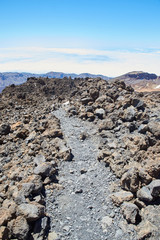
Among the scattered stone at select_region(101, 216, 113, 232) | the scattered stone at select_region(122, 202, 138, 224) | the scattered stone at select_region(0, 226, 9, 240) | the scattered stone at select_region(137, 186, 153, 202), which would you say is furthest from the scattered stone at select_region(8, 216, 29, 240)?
the scattered stone at select_region(137, 186, 153, 202)

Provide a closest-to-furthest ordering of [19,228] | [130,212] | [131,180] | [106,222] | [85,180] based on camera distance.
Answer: [19,228]
[130,212]
[106,222]
[131,180]
[85,180]

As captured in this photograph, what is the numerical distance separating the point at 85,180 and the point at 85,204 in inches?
65.6

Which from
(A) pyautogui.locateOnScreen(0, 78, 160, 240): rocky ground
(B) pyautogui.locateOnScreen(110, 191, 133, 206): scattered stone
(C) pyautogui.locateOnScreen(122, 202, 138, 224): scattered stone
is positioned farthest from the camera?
(B) pyautogui.locateOnScreen(110, 191, 133, 206): scattered stone

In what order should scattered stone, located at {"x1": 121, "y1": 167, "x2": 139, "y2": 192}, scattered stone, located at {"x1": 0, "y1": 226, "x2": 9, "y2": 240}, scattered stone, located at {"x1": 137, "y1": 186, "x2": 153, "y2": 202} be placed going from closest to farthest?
scattered stone, located at {"x1": 0, "y1": 226, "x2": 9, "y2": 240} → scattered stone, located at {"x1": 137, "y1": 186, "x2": 153, "y2": 202} → scattered stone, located at {"x1": 121, "y1": 167, "x2": 139, "y2": 192}

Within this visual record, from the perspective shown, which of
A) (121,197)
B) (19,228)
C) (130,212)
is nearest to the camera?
(19,228)

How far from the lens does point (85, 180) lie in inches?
394

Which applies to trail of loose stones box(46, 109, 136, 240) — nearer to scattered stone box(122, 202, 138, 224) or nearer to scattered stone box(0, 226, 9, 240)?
scattered stone box(122, 202, 138, 224)

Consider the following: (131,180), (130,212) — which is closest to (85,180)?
(131,180)

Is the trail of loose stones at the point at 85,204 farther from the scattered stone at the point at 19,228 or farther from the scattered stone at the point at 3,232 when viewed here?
the scattered stone at the point at 3,232

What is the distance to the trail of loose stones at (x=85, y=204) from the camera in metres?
7.11

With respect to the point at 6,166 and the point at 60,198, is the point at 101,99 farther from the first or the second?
the point at 60,198

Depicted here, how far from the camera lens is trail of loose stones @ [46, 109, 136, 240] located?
7.11 metres

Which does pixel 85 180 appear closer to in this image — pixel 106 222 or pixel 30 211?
pixel 106 222

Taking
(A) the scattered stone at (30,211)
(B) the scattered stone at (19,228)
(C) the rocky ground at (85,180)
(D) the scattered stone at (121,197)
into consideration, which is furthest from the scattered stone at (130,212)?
(B) the scattered stone at (19,228)
